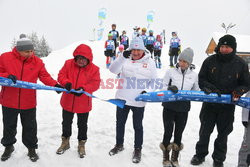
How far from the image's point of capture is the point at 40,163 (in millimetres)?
3203

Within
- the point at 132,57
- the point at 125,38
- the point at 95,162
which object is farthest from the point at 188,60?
the point at 125,38

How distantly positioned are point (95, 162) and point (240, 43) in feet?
86.5

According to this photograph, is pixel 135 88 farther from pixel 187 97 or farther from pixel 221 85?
pixel 221 85

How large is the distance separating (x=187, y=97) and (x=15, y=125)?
2747 millimetres

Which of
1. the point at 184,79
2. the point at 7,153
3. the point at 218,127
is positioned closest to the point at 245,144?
the point at 218,127

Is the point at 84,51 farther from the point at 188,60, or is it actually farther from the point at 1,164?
the point at 1,164

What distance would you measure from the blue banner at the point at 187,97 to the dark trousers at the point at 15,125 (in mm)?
1753

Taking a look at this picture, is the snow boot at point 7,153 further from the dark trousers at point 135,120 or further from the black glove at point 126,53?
the black glove at point 126,53

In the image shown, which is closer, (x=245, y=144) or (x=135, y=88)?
(x=245, y=144)

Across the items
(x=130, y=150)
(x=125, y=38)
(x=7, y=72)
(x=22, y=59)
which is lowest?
(x=130, y=150)

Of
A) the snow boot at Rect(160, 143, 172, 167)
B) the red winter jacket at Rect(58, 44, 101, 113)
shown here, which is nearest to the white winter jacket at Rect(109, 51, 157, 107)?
the red winter jacket at Rect(58, 44, 101, 113)

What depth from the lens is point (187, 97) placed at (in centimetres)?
304

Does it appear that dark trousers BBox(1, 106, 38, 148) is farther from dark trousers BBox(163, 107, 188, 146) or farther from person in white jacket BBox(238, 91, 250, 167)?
person in white jacket BBox(238, 91, 250, 167)

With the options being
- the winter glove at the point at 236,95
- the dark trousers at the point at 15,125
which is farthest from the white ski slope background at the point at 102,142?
the winter glove at the point at 236,95
